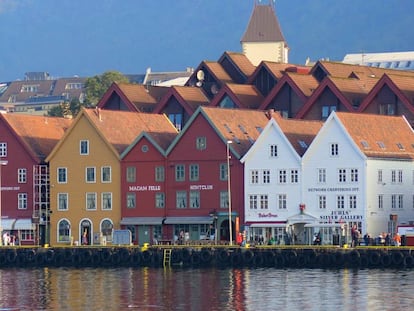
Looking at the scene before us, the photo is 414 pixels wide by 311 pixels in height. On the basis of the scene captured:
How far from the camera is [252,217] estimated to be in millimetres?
130125

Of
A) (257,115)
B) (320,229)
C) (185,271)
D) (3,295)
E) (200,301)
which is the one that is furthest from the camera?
(257,115)

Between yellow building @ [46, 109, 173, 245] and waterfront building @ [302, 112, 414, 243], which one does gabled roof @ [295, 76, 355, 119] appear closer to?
waterfront building @ [302, 112, 414, 243]

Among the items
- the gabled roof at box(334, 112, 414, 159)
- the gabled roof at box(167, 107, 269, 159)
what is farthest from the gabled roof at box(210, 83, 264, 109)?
the gabled roof at box(334, 112, 414, 159)

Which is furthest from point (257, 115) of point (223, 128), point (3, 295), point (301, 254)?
point (3, 295)

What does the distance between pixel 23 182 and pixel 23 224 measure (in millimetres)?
3493

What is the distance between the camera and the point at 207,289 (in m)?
100

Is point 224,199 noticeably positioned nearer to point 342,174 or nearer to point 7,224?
point 342,174

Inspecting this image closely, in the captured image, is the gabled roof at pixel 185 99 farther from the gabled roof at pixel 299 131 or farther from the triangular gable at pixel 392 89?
the triangular gable at pixel 392 89

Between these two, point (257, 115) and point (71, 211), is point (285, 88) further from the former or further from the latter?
point (71, 211)

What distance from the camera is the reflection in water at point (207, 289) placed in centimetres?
9200

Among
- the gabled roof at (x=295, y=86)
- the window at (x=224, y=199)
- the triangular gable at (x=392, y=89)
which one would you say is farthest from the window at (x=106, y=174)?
the triangular gable at (x=392, y=89)

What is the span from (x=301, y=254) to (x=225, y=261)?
543cm

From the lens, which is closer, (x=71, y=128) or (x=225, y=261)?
(x=225, y=261)

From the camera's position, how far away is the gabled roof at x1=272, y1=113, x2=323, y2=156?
130 m
